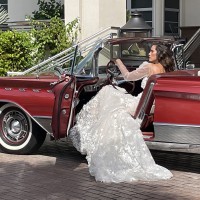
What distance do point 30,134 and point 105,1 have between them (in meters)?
5.82

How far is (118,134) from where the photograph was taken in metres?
6.96

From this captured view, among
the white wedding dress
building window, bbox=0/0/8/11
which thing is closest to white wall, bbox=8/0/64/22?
building window, bbox=0/0/8/11

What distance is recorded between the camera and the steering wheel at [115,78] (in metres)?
7.66

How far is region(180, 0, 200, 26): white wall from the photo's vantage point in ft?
54.1

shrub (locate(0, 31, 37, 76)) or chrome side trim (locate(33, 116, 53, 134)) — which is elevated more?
shrub (locate(0, 31, 37, 76))

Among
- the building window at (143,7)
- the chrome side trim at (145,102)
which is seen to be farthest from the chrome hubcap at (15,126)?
the building window at (143,7)

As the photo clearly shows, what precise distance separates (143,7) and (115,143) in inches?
419

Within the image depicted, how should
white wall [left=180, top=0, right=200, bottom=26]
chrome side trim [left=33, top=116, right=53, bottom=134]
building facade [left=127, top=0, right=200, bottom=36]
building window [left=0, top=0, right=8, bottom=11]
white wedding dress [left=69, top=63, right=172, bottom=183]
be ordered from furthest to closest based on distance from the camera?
building window [left=0, top=0, right=8, bottom=11]
building facade [left=127, top=0, right=200, bottom=36]
white wall [left=180, top=0, right=200, bottom=26]
chrome side trim [left=33, top=116, right=53, bottom=134]
white wedding dress [left=69, top=63, right=172, bottom=183]

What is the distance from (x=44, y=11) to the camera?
16281mm

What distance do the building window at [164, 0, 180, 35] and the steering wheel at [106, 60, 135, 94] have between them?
9.34 meters

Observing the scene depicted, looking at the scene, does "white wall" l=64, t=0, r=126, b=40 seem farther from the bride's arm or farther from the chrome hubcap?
the bride's arm

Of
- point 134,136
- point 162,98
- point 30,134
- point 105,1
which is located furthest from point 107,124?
point 105,1

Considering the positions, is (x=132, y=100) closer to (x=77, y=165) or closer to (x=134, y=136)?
(x=134, y=136)

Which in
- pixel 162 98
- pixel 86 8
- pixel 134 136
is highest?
pixel 86 8
